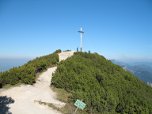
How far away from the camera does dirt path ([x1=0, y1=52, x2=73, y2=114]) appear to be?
19.4m

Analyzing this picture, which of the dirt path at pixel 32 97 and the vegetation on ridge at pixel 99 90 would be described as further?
the vegetation on ridge at pixel 99 90

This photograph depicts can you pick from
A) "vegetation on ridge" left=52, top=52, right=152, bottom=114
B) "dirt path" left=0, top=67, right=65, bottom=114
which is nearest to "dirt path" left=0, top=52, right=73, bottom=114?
"dirt path" left=0, top=67, right=65, bottom=114

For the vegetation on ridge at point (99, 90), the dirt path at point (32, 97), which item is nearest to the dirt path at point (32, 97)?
the dirt path at point (32, 97)

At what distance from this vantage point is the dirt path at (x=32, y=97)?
765 inches

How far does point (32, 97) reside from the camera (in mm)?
22891

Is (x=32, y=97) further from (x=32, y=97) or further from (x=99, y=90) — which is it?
(x=99, y=90)

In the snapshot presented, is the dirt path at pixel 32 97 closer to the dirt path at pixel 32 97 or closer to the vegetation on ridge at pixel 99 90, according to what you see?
the dirt path at pixel 32 97

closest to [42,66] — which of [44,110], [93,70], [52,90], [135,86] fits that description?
[93,70]

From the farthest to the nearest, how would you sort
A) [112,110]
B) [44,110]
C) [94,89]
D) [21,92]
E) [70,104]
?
1. [94,89]
2. [112,110]
3. [21,92]
4. [70,104]
5. [44,110]

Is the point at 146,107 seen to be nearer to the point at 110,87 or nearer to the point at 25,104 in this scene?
the point at 110,87

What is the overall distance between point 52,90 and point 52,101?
4.01 m

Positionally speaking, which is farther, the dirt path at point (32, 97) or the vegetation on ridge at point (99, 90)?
the vegetation on ridge at point (99, 90)

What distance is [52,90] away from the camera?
26.4m

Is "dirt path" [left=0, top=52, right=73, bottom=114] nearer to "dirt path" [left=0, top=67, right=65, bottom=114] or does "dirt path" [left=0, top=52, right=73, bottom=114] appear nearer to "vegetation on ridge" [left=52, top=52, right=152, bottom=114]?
"dirt path" [left=0, top=67, right=65, bottom=114]
